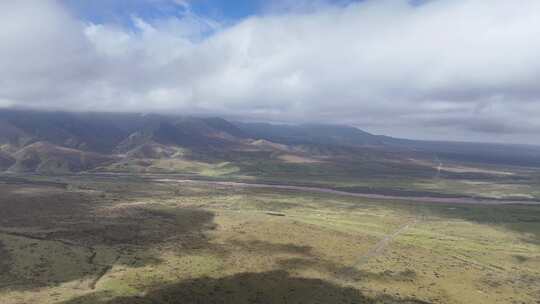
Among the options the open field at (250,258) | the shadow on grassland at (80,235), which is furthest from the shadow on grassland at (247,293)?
the shadow on grassland at (80,235)

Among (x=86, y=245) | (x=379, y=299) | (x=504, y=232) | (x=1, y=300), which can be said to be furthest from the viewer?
(x=504, y=232)

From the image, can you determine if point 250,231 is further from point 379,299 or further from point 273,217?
point 379,299

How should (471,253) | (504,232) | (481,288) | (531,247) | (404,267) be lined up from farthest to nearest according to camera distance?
(504,232) < (531,247) < (471,253) < (404,267) < (481,288)

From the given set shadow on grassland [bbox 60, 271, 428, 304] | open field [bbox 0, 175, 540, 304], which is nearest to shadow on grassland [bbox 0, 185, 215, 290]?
open field [bbox 0, 175, 540, 304]

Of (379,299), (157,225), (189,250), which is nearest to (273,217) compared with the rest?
(157,225)

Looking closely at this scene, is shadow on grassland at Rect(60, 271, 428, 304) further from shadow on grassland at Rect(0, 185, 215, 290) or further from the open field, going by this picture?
shadow on grassland at Rect(0, 185, 215, 290)

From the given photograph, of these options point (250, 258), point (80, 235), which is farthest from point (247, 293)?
point (80, 235)
